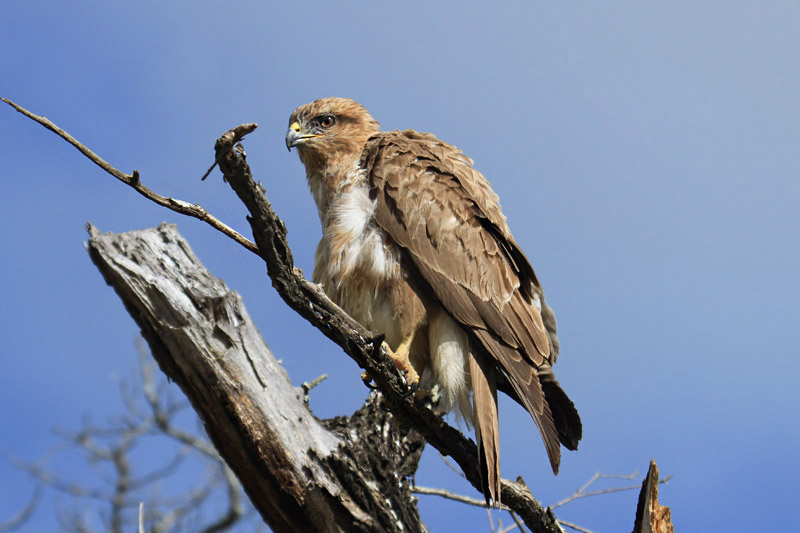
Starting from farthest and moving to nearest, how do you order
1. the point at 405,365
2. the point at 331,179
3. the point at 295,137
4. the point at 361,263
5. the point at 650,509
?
the point at 295,137, the point at 331,179, the point at 361,263, the point at 405,365, the point at 650,509

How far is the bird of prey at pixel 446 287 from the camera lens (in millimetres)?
3949

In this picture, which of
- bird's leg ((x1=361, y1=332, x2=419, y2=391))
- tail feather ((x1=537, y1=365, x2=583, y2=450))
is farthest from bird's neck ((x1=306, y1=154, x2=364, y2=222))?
tail feather ((x1=537, y1=365, x2=583, y2=450))

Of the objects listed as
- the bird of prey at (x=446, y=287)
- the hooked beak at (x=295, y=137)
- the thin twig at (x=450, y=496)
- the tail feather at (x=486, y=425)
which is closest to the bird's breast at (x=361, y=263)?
the bird of prey at (x=446, y=287)

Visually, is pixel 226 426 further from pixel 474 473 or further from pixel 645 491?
pixel 645 491

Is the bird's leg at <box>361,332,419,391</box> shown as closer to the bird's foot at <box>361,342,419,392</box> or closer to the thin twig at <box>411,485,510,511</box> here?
the bird's foot at <box>361,342,419,392</box>

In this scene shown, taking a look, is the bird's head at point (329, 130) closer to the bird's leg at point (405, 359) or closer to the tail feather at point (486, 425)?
A: the bird's leg at point (405, 359)

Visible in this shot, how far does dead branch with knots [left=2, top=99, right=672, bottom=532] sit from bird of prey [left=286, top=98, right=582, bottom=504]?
1.14ft

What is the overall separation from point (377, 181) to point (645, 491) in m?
2.23

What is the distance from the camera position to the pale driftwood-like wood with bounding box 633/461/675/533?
135 inches

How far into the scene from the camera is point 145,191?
10.2 feet

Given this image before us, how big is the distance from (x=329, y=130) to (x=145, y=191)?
7.28 ft

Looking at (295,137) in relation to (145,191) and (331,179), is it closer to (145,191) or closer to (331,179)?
(331,179)

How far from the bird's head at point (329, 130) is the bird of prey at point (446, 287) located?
18.4 inches

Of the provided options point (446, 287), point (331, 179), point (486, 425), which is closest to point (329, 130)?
point (331, 179)
